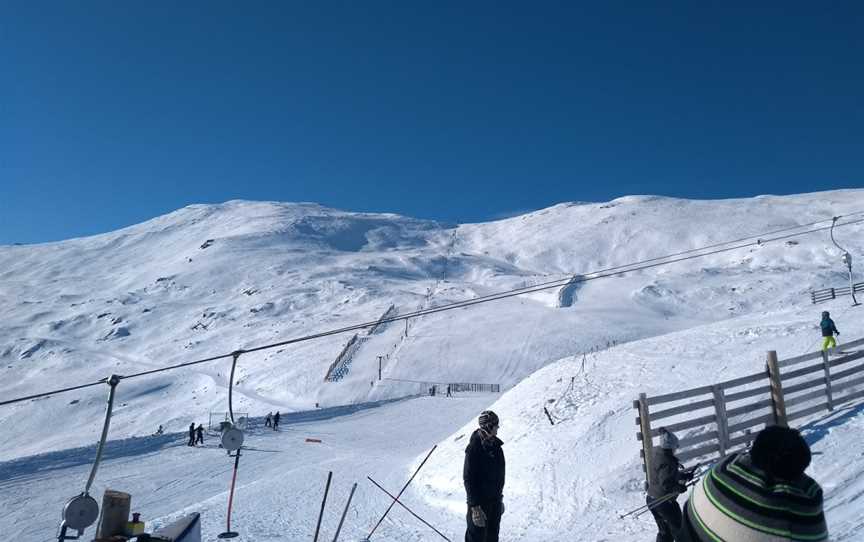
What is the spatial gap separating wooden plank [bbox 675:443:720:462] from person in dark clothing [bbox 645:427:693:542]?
384 centimetres

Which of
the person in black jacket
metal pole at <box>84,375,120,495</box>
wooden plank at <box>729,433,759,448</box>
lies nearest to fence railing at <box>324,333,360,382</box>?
wooden plank at <box>729,433,759,448</box>

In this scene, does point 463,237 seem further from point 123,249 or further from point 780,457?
point 780,457

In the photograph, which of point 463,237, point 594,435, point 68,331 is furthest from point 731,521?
point 463,237

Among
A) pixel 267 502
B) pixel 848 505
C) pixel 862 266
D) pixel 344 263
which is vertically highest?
pixel 344 263

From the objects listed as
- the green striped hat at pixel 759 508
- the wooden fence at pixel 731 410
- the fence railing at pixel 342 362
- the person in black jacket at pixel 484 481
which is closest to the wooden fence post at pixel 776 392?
the wooden fence at pixel 731 410

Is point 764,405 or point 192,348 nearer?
point 764,405

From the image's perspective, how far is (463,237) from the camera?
192375 millimetres

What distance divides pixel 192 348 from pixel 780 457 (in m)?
97.9

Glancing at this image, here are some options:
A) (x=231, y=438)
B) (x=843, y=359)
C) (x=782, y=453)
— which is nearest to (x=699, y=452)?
(x=843, y=359)

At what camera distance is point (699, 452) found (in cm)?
1094

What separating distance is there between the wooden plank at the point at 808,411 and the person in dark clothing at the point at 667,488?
19.8 feet

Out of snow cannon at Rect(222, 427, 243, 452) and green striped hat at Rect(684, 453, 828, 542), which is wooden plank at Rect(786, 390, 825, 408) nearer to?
snow cannon at Rect(222, 427, 243, 452)

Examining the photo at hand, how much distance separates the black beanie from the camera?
2.40 meters

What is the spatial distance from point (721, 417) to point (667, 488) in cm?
491
